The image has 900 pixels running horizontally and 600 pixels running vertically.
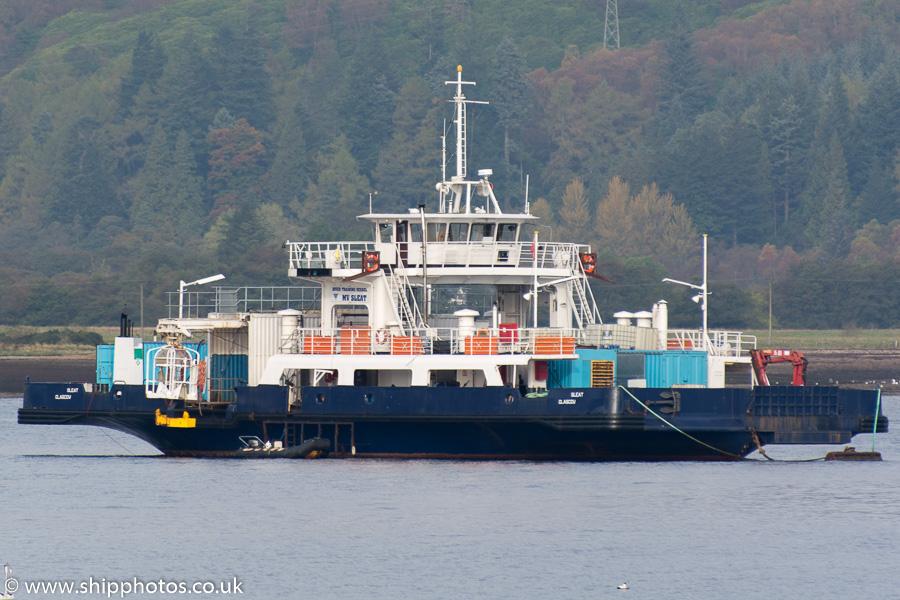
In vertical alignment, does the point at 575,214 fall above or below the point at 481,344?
above

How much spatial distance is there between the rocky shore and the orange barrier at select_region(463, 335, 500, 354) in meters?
38.9

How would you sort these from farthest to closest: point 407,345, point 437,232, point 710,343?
1. point 437,232
2. point 710,343
3. point 407,345

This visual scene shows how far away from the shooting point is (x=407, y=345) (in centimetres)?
3494

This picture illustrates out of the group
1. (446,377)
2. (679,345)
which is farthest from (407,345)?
(679,345)

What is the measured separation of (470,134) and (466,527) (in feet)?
309

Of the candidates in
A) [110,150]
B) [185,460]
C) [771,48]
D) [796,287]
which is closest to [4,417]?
[185,460]

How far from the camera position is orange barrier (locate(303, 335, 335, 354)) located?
35.3 m

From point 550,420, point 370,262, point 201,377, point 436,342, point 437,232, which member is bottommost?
point 550,420

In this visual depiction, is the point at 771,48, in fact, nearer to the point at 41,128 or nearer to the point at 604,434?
the point at 41,128

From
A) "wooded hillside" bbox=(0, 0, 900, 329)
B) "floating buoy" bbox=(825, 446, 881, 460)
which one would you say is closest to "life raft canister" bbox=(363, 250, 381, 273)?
"floating buoy" bbox=(825, 446, 881, 460)

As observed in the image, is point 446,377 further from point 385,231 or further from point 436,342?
point 385,231

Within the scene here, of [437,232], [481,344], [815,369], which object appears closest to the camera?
[481,344]

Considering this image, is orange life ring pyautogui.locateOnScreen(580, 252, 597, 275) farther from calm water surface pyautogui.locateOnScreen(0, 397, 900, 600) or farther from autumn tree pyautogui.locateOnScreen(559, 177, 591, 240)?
autumn tree pyautogui.locateOnScreen(559, 177, 591, 240)

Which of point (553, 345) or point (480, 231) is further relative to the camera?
point (480, 231)
